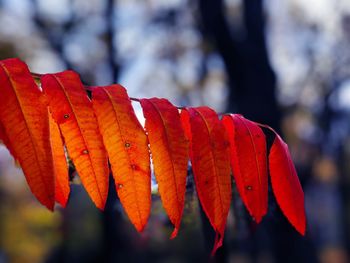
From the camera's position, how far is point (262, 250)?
20.3 meters

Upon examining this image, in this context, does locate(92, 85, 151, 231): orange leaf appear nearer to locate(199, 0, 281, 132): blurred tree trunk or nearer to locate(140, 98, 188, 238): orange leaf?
locate(140, 98, 188, 238): orange leaf

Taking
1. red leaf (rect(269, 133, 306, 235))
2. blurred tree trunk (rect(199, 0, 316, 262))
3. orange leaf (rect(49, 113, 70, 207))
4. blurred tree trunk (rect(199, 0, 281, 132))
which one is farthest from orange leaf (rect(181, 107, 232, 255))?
blurred tree trunk (rect(199, 0, 281, 132))

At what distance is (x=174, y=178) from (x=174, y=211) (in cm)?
7

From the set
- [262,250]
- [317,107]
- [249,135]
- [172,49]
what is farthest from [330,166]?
[249,135]

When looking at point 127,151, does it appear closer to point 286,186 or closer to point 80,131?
point 80,131

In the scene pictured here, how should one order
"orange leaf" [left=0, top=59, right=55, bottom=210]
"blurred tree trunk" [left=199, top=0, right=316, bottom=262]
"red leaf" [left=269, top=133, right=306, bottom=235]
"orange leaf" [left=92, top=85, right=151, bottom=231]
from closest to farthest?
"orange leaf" [left=0, top=59, right=55, bottom=210]
"orange leaf" [left=92, top=85, right=151, bottom=231]
"red leaf" [left=269, top=133, right=306, bottom=235]
"blurred tree trunk" [left=199, top=0, right=316, bottom=262]

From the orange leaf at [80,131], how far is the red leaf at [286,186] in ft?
1.37

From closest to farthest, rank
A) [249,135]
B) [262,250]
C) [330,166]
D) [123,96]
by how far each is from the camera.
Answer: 1. [123,96]
2. [249,135]
3. [262,250]
4. [330,166]

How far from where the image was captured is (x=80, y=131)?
102cm

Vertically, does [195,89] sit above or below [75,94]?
below

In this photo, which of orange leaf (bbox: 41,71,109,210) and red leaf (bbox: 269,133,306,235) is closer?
orange leaf (bbox: 41,71,109,210)

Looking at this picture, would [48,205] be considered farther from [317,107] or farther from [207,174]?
[317,107]

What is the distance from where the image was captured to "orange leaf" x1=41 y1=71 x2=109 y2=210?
100cm

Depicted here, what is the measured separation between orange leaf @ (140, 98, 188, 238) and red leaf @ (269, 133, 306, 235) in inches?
9.6
